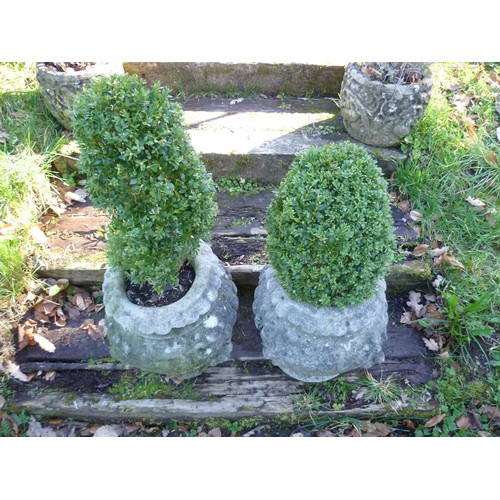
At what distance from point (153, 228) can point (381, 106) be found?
8.07 feet

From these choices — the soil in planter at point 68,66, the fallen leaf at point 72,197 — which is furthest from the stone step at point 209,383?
the soil in planter at point 68,66

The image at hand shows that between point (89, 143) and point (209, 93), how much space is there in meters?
2.76

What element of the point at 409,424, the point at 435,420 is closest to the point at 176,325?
the point at 409,424

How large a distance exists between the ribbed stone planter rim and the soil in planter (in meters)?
2.40

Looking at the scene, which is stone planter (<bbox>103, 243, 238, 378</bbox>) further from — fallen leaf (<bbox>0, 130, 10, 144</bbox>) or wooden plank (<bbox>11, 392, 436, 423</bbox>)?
fallen leaf (<bbox>0, 130, 10, 144</bbox>)

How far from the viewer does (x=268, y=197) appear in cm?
382

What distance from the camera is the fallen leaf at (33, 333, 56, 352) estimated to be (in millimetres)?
3064

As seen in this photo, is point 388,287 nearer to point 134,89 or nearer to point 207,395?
point 207,395

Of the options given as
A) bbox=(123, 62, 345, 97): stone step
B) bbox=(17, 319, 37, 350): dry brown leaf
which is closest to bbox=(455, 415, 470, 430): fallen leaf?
bbox=(17, 319, 37, 350): dry brown leaf

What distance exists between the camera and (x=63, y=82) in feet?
12.2

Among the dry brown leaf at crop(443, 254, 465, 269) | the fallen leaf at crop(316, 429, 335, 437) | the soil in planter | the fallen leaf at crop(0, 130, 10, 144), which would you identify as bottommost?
the fallen leaf at crop(316, 429, 335, 437)

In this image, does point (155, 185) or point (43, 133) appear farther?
point (43, 133)

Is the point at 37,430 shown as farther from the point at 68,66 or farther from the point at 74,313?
the point at 68,66

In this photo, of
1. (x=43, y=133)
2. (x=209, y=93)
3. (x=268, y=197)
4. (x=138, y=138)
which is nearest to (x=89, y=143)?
(x=138, y=138)
